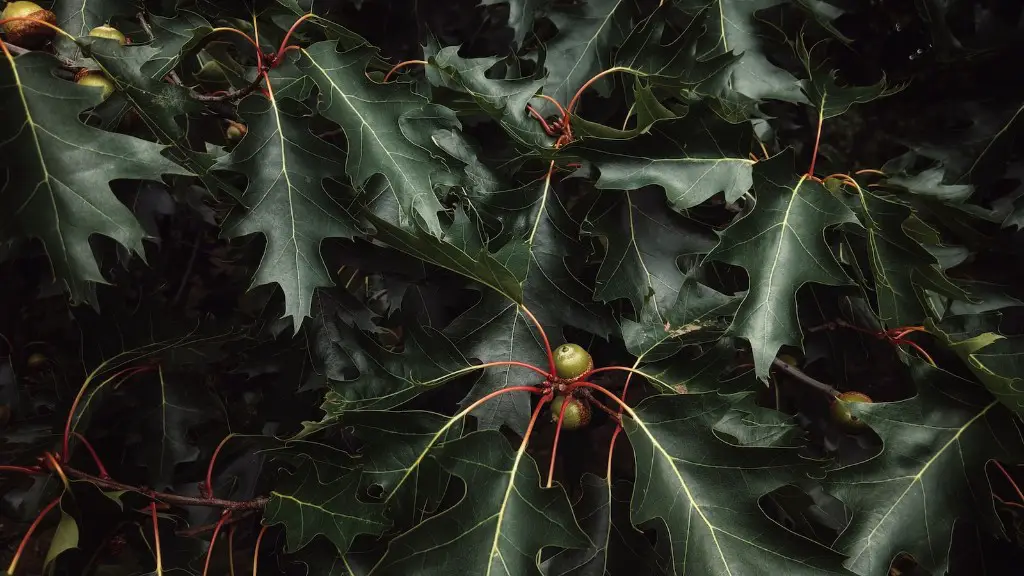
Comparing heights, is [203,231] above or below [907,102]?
below

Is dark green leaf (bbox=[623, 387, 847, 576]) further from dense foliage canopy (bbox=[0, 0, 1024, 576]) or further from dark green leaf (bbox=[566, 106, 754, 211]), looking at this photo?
dark green leaf (bbox=[566, 106, 754, 211])

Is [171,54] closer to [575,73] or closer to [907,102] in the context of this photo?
[575,73]

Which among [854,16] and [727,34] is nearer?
[727,34]

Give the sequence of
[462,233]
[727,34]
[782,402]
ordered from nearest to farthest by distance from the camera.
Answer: [462,233] < [727,34] < [782,402]

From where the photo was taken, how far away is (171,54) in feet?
3.29

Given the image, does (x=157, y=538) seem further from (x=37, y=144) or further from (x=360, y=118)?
(x=360, y=118)

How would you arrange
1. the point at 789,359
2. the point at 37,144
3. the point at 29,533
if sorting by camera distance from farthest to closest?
the point at 789,359 → the point at 29,533 → the point at 37,144

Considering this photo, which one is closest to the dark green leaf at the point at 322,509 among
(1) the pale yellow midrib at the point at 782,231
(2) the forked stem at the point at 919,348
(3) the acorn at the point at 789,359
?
(1) the pale yellow midrib at the point at 782,231

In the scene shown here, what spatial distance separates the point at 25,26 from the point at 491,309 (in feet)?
2.52

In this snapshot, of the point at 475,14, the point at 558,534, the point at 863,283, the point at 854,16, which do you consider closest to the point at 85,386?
the point at 558,534

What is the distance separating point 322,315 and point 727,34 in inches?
34.7

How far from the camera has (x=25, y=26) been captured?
0.97 meters

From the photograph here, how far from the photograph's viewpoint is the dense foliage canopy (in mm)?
847

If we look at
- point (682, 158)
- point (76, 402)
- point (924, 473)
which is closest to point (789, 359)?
point (924, 473)
